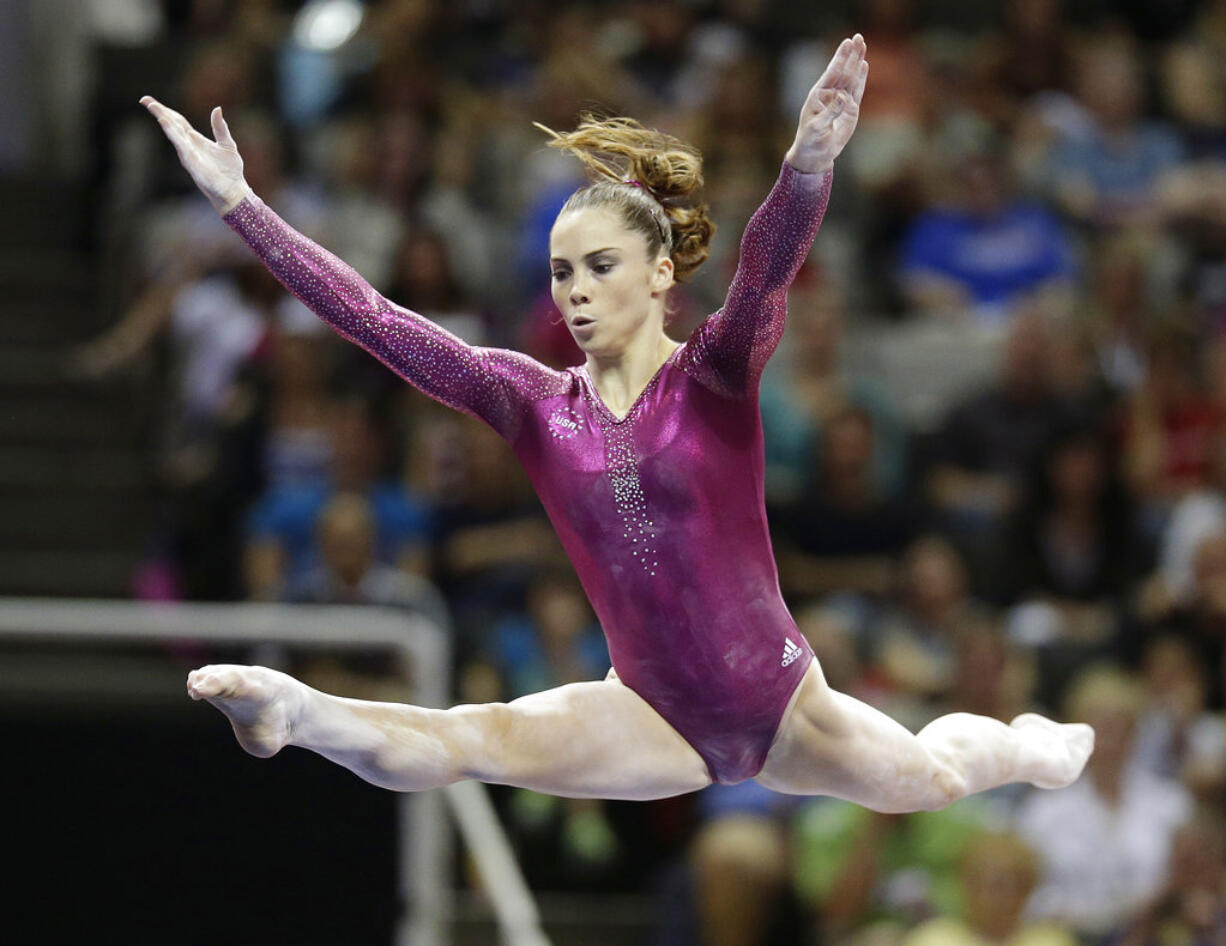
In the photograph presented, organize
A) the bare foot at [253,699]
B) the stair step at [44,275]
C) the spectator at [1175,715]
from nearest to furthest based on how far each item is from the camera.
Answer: the bare foot at [253,699]
the spectator at [1175,715]
the stair step at [44,275]

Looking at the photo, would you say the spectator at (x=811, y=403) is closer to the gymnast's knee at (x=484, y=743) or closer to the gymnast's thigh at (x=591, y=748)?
the gymnast's thigh at (x=591, y=748)

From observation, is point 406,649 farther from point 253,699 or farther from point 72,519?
point 253,699

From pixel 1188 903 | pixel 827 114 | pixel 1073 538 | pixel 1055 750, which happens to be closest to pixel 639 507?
pixel 827 114

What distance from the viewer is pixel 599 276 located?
3355 mm

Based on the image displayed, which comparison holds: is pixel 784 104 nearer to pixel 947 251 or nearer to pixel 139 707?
pixel 947 251

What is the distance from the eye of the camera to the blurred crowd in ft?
19.6

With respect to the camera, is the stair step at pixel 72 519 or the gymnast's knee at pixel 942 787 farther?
the stair step at pixel 72 519

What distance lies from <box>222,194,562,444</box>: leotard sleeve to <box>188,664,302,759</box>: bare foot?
670 millimetres

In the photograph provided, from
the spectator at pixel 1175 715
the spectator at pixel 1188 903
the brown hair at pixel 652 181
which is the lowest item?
the spectator at pixel 1188 903

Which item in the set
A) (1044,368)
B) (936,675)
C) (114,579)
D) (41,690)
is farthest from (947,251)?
(41,690)

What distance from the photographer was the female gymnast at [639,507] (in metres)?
3.32

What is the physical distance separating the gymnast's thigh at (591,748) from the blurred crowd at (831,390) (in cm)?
231

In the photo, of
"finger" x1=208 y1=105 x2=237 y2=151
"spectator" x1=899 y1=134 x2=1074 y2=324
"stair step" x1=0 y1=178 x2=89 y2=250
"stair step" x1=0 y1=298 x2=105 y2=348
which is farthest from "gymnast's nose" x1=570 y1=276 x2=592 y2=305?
"stair step" x1=0 y1=178 x2=89 y2=250

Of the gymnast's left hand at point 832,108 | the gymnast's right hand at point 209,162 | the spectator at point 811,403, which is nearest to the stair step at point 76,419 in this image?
the spectator at point 811,403
